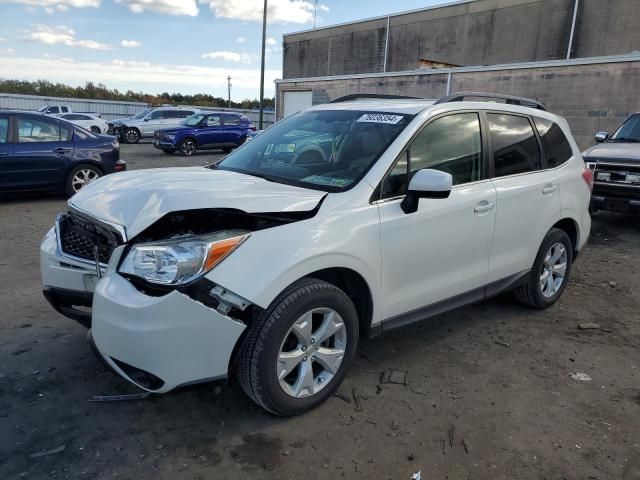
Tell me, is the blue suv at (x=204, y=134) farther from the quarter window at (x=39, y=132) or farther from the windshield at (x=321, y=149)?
the windshield at (x=321, y=149)

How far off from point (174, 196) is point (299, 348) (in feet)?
3.44

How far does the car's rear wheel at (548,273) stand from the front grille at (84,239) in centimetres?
330

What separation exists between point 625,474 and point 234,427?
6.56ft

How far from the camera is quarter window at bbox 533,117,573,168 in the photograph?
4.41 m

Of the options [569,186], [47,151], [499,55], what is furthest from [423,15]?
[569,186]

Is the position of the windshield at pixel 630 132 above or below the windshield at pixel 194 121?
above

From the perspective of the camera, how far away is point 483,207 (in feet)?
12.0

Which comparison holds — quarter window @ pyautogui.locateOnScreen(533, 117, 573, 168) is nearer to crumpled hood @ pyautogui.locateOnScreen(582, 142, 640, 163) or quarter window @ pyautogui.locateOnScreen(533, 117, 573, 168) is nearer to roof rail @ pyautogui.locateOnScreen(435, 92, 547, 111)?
roof rail @ pyautogui.locateOnScreen(435, 92, 547, 111)

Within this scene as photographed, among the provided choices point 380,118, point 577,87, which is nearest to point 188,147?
point 577,87

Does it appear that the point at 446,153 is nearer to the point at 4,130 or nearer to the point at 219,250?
the point at 219,250

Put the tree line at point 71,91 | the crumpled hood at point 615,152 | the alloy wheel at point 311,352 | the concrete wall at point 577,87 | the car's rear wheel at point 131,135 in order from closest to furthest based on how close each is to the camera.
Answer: the alloy wheel at point 311,352, the crumpled hood at point 615,152, the concrete wall at point 577,87, the car's rear wheel at point 131,135, the tree line at point 71,91

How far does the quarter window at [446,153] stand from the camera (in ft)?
10.6

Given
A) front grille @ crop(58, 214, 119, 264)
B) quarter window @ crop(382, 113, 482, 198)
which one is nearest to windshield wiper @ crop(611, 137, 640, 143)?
quarter window @ crop(382, 113, 482, 198)

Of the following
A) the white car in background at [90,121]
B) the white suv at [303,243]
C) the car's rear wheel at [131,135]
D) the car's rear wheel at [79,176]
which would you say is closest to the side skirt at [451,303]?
the white suv at [303,243]
